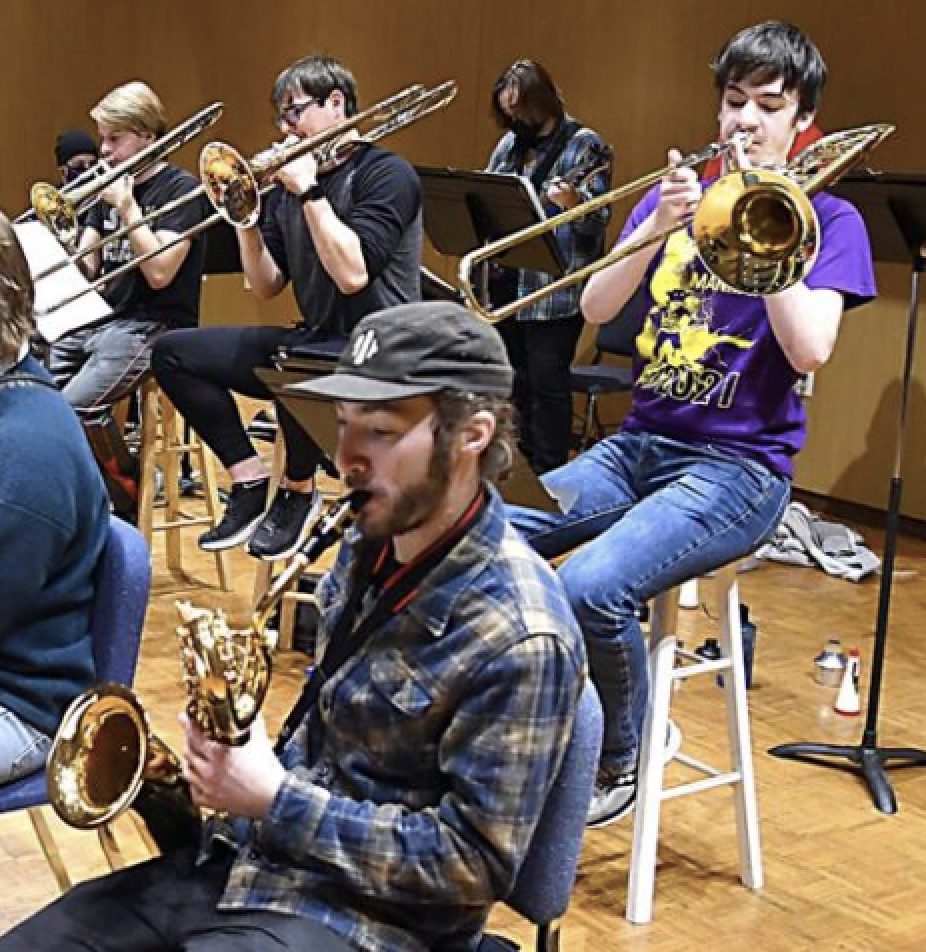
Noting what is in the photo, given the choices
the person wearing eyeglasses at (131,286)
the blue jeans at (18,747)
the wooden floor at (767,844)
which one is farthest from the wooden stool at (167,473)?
the blue jeans at (18,747)

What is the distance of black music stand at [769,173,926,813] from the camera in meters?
3.49

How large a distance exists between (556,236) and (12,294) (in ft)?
11.4

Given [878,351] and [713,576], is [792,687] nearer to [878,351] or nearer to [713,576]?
[713,576]

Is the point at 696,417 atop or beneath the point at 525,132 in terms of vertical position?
beneath

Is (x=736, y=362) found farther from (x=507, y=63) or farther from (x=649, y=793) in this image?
(x=507, y=63)

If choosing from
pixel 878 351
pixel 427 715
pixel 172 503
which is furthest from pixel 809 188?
pixel 878 351

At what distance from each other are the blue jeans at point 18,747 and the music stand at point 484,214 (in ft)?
8.01

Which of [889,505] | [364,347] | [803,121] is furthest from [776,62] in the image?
[364,347]

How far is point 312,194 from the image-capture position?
3.67 metres

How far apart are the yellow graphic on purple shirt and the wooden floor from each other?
90 centimetres

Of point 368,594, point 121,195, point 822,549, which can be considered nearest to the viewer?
point 368,594

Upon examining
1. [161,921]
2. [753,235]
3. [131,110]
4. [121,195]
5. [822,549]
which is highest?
[131,110]

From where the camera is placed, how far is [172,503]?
4.82m

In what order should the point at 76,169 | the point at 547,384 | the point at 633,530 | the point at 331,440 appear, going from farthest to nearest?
1. the point at 76,169
2. the point at 547,384
3. the point at 331,440
4. the point at 633,530
